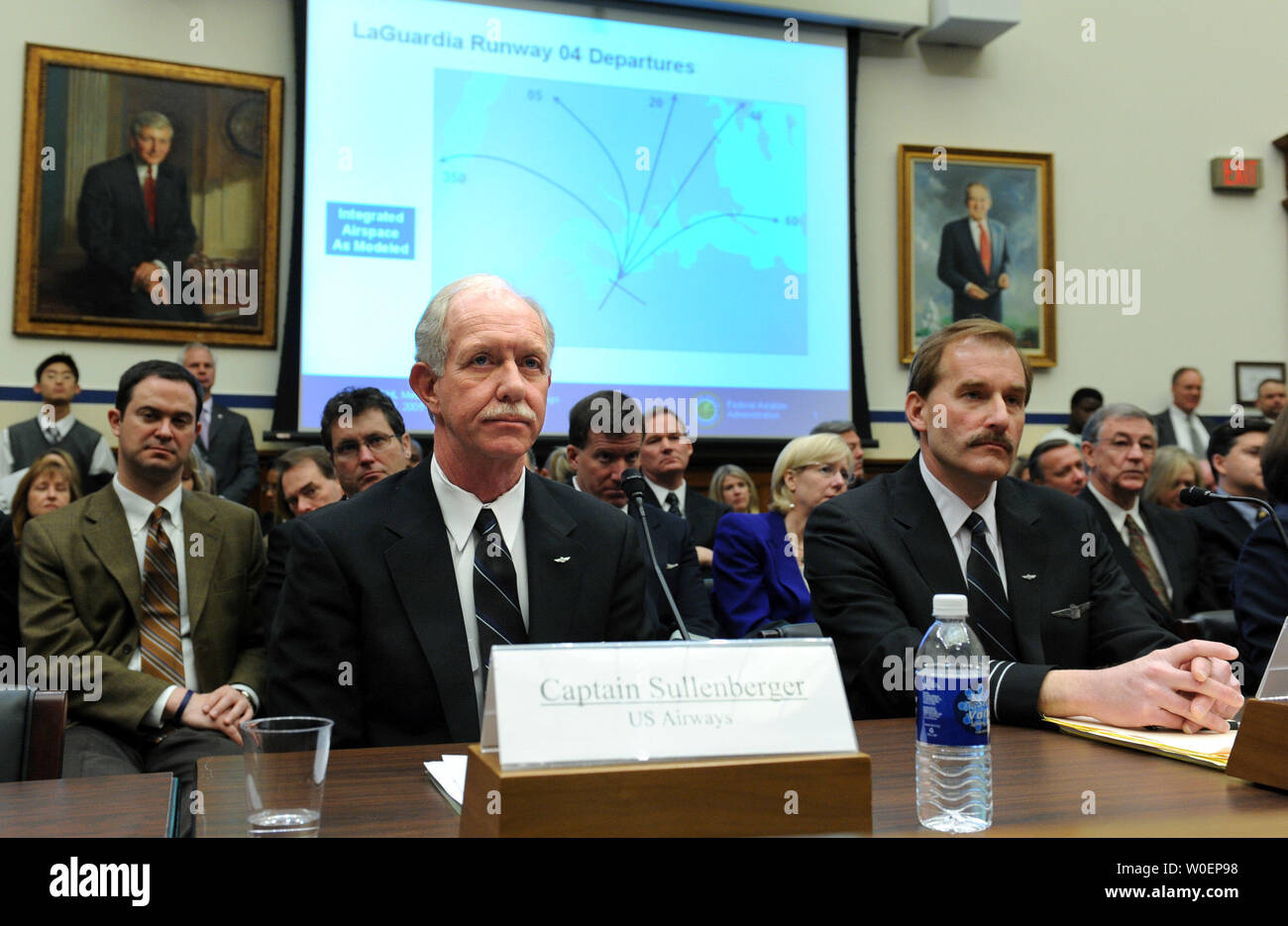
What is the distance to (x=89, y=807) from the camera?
1.20 m

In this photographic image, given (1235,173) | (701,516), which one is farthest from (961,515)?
(1235,173)

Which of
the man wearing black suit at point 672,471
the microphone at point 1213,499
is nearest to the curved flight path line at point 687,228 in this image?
the man wearing black suit at point 672,471

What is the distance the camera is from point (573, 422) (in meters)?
3.72

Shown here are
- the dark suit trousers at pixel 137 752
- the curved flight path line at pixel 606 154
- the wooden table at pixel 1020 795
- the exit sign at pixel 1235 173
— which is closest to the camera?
the wooden table at pixel 1020 795

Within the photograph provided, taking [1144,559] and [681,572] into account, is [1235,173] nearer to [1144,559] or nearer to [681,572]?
[1144,559]

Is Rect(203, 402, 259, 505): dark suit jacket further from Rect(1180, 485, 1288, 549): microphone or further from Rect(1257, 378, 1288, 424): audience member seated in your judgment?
Rect(1257, 378, 1288, 424): audience member seated

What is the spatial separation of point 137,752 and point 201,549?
1.79 feet

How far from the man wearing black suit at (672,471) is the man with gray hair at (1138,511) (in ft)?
5.22

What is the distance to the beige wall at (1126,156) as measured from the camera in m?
7.24

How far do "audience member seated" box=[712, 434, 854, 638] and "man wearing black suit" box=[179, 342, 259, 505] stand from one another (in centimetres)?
307

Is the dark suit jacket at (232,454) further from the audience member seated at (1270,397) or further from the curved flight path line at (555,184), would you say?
the audience member seated at (1270,397)

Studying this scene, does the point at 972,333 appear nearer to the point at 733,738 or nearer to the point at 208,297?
the point at 733,738

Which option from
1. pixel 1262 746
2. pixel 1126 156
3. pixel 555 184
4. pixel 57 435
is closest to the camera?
pixel 1262 746

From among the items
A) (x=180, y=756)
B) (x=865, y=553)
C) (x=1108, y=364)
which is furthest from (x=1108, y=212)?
(x=180, y=756)
